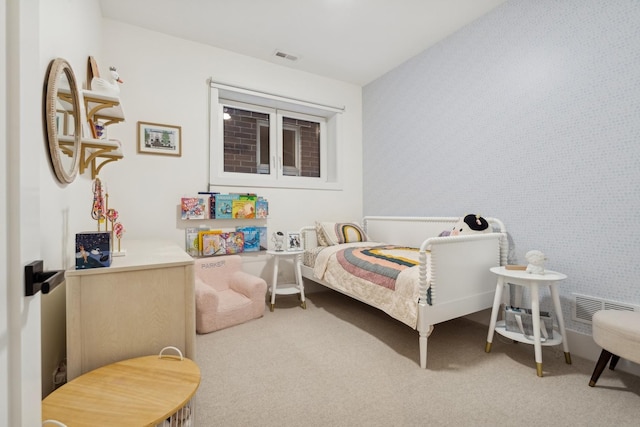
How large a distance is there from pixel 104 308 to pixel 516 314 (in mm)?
2275

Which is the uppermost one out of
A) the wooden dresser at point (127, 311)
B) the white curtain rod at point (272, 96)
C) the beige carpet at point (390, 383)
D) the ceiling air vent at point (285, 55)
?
the ceiling air vent at point (285, 55)

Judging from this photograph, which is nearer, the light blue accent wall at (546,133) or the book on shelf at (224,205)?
the light blue accent wall at (546,133)

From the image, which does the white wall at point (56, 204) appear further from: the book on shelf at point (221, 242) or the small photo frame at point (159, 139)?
the book on shelf at point (221, 242)

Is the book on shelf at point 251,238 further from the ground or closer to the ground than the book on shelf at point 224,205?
closer to the ground

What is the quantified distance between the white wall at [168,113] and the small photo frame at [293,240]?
202 millimetres

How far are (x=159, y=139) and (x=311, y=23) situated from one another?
174 cm

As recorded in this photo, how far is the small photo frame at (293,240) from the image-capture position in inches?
123

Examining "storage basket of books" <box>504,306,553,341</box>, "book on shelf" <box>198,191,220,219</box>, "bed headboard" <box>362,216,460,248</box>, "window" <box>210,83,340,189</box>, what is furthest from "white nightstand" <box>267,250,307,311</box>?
"storage basket of books" <box>504,306,553,341</box>

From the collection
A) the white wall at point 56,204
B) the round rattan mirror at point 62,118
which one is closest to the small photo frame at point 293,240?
the white wall at point 56,204

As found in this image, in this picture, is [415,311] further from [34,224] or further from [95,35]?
[95,35]

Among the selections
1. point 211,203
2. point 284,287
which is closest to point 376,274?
point 284,287

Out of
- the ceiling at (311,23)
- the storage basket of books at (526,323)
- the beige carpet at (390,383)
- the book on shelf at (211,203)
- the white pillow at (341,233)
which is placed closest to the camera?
the beige carpet at (390,383)

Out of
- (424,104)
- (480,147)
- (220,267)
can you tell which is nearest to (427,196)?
(480,147)

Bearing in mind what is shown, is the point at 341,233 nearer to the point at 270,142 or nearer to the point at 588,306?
the point at 270,142
